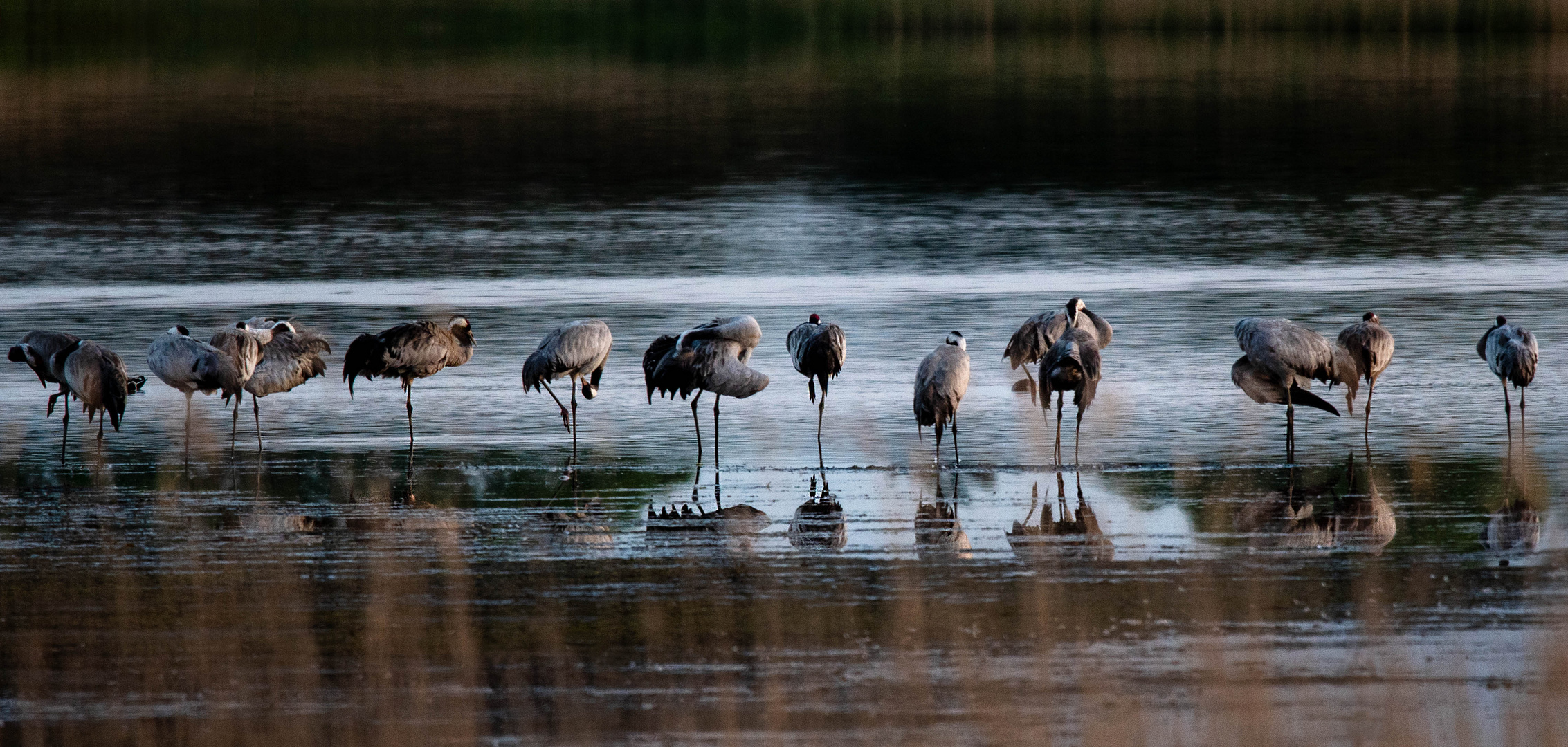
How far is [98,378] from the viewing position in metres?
13.6

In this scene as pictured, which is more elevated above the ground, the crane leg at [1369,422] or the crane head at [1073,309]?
the crane head at [1073,309]

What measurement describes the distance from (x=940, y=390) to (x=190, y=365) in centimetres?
536

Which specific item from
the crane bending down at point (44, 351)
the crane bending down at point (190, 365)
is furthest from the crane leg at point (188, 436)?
the crane bending down at point (44, 351)

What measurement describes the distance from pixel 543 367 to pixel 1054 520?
459 cm

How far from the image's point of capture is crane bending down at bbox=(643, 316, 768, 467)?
13.5m

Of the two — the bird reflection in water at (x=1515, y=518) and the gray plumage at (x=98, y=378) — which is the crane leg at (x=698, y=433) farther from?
the bird reflection in water at (x=1515, y=518)

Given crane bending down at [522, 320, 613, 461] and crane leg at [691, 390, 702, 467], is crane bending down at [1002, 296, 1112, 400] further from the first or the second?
crane bending down at [522, 320, 613, 461]

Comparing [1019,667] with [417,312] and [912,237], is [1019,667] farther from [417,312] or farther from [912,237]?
[912,237]

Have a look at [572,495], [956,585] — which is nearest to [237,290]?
[572,495]

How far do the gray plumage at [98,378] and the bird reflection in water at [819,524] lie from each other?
5.18 meters

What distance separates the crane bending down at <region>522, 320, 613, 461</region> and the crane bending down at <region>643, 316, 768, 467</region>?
2.11 ft

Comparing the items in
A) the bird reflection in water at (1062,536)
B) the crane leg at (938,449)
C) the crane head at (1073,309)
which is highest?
the crane head at (1073,309)

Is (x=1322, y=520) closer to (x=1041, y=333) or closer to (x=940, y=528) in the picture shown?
(x=940, y=528)

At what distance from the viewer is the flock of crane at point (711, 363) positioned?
13148 mm
